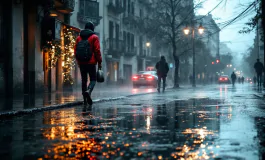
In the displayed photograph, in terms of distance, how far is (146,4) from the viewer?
5556 centimetres

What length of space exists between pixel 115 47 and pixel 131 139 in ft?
130

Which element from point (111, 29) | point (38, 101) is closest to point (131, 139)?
point (38, 101)

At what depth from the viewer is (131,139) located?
4984 millimetres

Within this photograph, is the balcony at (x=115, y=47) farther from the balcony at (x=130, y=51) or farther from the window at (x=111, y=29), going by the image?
the balcony at (x=130, y=51)

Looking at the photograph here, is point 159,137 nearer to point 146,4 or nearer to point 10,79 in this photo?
point 10,79

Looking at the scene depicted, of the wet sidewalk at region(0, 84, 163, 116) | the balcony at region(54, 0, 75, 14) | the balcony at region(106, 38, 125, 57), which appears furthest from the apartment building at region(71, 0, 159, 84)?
the wet sidewalk at region(0, 84, 163, 116)

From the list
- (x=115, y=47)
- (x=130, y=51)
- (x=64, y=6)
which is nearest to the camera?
(x=64, y=6)

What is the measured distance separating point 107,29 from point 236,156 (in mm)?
38871

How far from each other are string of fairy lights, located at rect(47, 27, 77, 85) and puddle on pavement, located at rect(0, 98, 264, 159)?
1267 centimetres

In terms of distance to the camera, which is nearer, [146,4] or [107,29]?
[107,29]

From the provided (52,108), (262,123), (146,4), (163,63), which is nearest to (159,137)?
(262,123)

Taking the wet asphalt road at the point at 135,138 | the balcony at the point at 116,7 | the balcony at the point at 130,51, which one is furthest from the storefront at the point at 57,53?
the balcony at the point at 130,51

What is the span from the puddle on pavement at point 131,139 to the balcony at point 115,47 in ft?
117

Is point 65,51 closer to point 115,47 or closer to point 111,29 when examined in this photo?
point 111,29
